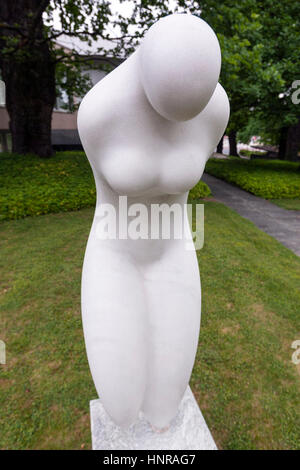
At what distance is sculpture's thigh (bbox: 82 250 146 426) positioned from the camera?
5.31 feet

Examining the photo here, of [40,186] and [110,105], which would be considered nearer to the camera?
[110,105]

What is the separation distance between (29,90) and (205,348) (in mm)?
8675

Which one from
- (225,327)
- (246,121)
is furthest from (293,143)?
(225,327)

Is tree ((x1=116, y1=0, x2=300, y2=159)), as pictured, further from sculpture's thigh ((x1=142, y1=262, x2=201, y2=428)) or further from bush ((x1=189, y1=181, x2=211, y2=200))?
sculpture's thigh ((x1=142, y1=262, x2=201, y2=428))

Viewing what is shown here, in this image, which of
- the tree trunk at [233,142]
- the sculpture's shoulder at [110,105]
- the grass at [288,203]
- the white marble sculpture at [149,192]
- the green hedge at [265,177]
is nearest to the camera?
the white marble sculpture at [149,192]

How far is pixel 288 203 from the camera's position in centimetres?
954

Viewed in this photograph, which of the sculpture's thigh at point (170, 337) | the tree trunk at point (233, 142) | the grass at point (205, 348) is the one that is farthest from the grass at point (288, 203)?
the tree trunk at point (233, 142)

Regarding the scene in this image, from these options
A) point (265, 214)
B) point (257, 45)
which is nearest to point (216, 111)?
point (257, 45)

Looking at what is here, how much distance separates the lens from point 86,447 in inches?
90.9

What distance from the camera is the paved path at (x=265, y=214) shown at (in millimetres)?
6859

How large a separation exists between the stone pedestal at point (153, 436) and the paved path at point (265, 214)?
476 cm

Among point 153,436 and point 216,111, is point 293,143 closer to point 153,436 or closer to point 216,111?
point 216,111

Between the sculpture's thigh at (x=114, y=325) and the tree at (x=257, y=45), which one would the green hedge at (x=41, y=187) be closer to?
the tree at (x=257, y=45)

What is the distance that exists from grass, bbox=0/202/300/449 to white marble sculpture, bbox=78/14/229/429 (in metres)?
0.99
